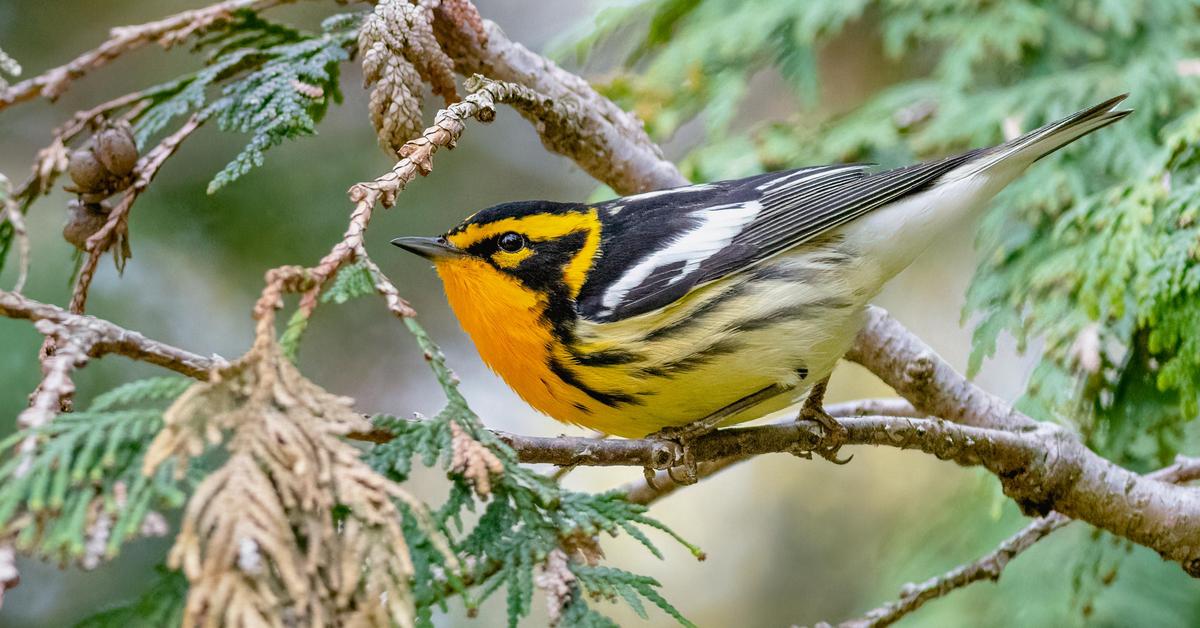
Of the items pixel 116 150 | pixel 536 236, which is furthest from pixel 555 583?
pixel 536 236

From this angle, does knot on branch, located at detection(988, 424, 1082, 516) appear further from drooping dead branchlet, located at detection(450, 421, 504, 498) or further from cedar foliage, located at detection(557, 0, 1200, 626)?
drooping dead branchlet, located at detection(450, 421, 504, 498)

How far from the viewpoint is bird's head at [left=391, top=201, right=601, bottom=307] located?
2.29m

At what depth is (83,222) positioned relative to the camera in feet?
6.00

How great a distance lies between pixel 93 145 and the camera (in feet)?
5.98

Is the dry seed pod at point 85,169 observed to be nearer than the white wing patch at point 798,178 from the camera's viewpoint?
Yes

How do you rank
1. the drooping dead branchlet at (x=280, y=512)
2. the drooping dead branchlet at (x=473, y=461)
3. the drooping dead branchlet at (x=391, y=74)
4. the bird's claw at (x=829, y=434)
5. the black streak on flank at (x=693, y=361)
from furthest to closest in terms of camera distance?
the black streak on flank at (x=693, y=361) < the bird's claw at (x=829, y=434) < the drooping dead branchlet at (x=391, y=74) < the drooping dead branchlet at (x=473, y=461) < the drooping dead branchlet at (x=280, y=512)

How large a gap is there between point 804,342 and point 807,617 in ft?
9.64

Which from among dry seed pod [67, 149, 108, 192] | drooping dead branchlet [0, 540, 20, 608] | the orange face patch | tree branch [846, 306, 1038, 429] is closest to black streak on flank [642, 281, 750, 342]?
the orange face patch

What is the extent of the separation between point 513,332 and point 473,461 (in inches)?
41.3

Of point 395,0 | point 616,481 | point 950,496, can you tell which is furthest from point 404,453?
point 616,481

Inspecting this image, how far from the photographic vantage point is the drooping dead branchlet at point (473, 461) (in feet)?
3.84

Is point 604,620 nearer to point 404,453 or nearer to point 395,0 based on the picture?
point 404,453

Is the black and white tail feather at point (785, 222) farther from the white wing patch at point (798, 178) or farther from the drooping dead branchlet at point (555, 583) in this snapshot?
the drooping dead branchlet at point (555, 583)

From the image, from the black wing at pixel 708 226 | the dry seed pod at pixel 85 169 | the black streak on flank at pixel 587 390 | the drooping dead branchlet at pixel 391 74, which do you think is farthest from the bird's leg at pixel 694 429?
the dry seed pod at pixel 85 169
